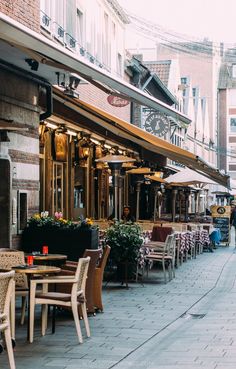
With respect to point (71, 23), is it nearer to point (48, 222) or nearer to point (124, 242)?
point (124, 242)

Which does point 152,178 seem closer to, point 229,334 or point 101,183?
point 101,183

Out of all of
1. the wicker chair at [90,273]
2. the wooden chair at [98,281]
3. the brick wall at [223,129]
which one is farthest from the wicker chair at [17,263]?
the brick wall at [223,129]

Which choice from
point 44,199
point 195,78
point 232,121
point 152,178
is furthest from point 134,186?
point 232,121

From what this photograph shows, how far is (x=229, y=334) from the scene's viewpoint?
9.93m

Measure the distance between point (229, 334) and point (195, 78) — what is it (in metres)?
64.6

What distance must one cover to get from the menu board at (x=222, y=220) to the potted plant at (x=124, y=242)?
693 inches

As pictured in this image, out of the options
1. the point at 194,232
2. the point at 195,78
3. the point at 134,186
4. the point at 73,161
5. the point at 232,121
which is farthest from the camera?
the point at 232,121

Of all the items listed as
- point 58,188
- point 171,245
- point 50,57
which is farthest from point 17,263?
point 58,188

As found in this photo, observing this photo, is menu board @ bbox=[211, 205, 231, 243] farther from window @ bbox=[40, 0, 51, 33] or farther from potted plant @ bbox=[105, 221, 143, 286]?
potted plant @ bbox=[105, 221, 143, 286]

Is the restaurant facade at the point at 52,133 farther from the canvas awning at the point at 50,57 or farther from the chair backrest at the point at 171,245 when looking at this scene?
the chair backrest at the point at 171,245

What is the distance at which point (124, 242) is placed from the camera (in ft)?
49.5

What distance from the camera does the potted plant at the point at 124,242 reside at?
49.2ft

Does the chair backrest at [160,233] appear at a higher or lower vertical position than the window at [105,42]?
lower

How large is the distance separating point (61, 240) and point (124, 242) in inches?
79.2
